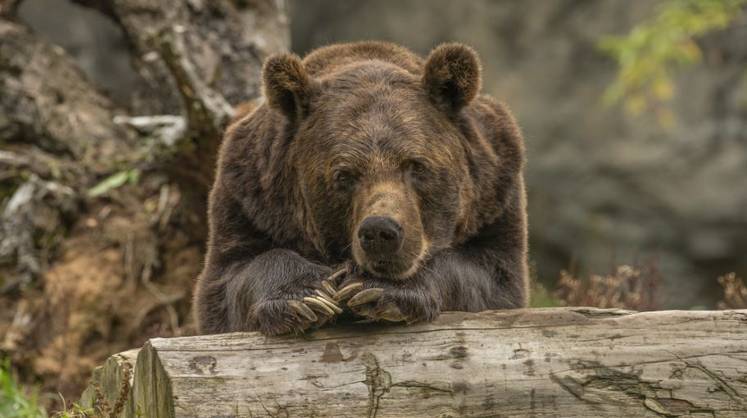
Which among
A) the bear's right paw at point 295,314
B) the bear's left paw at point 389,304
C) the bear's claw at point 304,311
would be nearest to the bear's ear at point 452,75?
the bear's left paw at point 389,304

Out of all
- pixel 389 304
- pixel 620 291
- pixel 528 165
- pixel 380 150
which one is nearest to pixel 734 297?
pixel 620 291

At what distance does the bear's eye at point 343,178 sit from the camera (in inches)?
175

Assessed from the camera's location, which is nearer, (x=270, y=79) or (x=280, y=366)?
(x=280, y=366)

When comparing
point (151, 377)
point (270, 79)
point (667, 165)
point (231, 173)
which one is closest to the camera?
point (151, 377)

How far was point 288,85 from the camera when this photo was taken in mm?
4699

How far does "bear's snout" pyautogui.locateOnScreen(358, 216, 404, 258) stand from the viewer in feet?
13.2

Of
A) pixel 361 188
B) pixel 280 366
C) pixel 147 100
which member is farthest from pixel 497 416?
pixel 147 100

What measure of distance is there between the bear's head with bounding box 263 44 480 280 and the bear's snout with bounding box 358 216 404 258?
0.04 feet

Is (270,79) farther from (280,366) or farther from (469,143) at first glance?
(280,366)

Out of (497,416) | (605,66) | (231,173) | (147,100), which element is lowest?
(497,416)

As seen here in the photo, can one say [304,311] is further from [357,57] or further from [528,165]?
[528,165]

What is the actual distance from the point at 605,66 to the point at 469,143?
10176 mm

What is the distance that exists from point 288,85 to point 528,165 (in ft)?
32.6

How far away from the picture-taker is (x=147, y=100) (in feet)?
29.9
